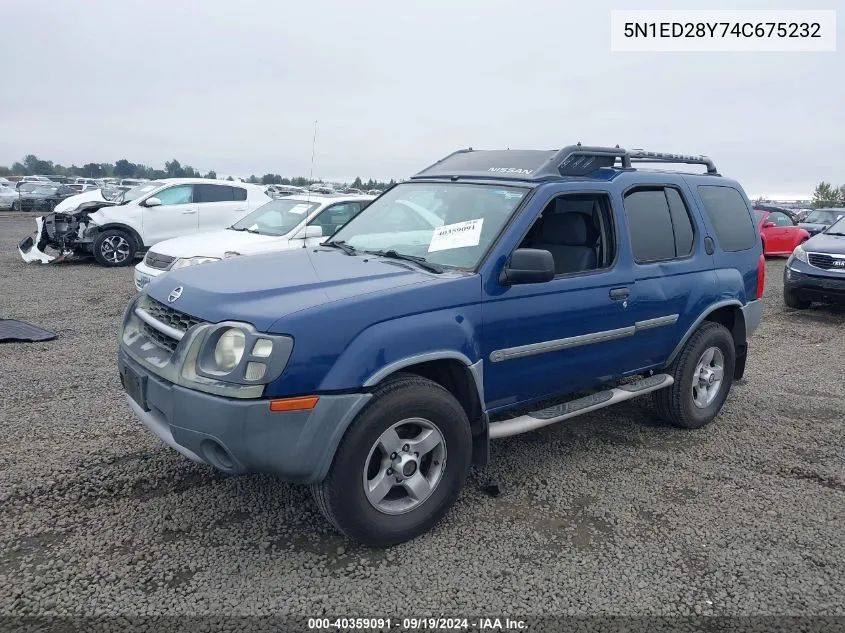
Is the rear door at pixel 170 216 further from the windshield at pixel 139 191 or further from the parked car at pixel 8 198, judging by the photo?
the parked car at pixel 8 198

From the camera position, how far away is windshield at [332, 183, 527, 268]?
375 cm

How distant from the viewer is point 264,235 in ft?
29.4

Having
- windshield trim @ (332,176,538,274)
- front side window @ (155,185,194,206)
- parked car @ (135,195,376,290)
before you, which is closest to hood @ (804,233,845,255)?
parked car @ (135,195,376,290)

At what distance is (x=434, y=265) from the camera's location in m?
3.70

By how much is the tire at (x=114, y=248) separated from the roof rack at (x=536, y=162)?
990 cm

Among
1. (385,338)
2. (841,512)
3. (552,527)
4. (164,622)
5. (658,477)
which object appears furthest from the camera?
(658,477)

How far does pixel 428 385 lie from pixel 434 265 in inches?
31.1

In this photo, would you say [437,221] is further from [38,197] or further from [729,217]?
[38,197]

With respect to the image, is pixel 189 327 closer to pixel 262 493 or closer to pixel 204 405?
pixel 204 405

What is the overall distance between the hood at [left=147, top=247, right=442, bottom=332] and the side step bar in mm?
952

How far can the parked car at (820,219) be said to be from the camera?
17911 millimetres

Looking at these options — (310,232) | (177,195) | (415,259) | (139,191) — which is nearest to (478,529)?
(415,259)

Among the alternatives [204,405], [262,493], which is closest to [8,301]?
[262,493]

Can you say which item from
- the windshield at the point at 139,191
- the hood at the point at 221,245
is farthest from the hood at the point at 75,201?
the hood at the point at 221,245
